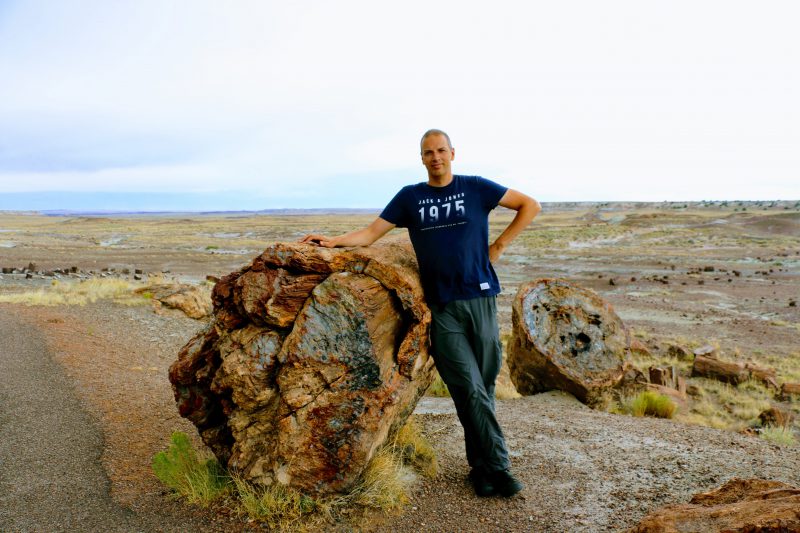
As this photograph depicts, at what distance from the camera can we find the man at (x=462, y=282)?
4945 millimetres

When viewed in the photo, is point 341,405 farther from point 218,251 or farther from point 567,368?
point 218,251

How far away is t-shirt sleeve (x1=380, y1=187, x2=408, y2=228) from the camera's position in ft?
16.7

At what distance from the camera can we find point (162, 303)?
16.4 metres

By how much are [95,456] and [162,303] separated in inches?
435

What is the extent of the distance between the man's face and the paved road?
12.6ft

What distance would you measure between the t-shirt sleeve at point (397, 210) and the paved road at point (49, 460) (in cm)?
330

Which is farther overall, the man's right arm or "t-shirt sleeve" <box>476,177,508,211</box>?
the man's right arm

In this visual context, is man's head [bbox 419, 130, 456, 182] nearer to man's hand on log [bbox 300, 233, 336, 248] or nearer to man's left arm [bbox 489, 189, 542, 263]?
man's left arm [bbox 489, 189, 542, 263]

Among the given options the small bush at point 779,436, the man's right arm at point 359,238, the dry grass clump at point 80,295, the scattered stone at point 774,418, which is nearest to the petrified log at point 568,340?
the small bush at point 779,436

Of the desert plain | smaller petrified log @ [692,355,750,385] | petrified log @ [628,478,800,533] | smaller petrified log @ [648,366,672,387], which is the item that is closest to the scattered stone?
the desert plain

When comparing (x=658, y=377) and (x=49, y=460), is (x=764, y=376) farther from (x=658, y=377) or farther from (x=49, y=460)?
(x=49, y=460)

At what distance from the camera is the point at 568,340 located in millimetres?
8891

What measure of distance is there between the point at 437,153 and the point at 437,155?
0.02m

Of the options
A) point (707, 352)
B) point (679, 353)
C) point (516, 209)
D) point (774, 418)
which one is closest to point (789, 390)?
point (707, 352)
